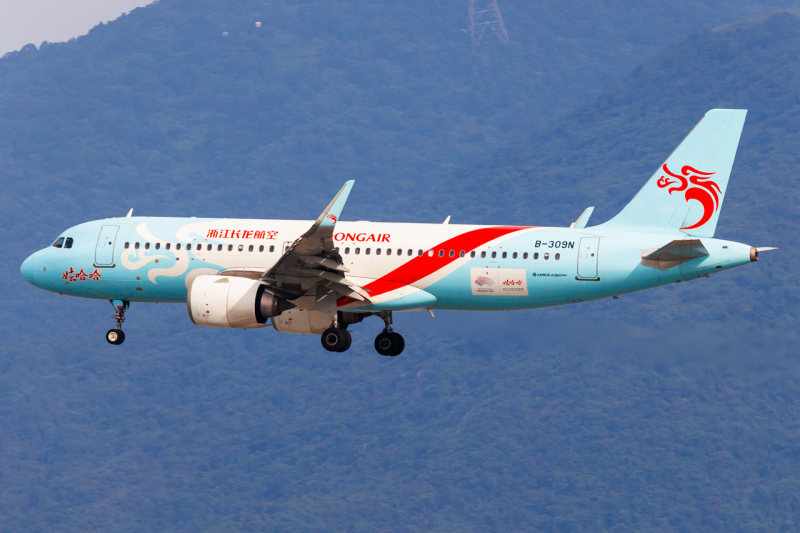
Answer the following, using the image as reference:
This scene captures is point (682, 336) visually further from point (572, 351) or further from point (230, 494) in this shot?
point (230, 494)

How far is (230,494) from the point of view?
196 meters

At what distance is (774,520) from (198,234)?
151726mm

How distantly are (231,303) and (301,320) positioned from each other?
146 inches

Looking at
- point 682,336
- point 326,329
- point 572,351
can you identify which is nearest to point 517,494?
point 572,351

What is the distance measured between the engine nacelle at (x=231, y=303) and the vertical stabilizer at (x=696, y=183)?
49.7ft

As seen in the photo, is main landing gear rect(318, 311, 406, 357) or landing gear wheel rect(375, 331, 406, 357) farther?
landing gear wheel rect(375, 331, 406, 357)

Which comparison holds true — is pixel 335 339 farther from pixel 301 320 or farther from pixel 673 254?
pixel 673 254

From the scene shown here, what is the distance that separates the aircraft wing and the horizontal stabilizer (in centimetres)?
1130

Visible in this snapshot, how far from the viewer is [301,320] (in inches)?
2039

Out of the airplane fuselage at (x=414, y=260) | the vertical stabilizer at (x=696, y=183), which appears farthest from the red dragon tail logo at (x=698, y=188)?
the airplane fuselage at (x=414, y=260)

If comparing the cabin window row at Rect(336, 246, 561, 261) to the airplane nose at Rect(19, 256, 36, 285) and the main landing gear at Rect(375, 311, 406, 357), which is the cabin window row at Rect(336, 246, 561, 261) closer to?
the main landing gear at Rect(375, 311, 406, 357)

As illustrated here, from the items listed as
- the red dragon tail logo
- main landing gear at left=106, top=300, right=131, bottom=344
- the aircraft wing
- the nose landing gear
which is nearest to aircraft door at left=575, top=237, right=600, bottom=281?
the red dragon tail logo

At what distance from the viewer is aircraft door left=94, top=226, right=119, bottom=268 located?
175 ft

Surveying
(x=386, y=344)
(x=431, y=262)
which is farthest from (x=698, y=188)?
(x=386, y=344)
